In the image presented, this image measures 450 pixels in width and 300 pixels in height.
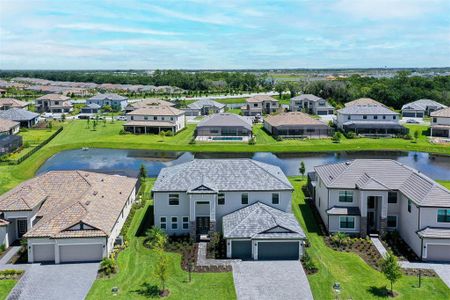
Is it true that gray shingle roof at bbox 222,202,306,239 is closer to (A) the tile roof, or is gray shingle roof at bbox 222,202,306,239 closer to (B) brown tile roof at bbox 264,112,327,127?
(A) the tile roof

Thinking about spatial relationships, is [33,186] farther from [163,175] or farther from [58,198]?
[163,175]

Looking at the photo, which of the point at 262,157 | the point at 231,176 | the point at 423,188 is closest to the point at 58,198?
the point at 231,176

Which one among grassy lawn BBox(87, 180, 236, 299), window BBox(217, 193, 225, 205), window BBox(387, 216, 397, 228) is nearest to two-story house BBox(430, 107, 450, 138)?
window BBox(387, 216, 397, 228)

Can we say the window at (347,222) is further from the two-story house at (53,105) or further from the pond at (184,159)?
the two-story house at (53,105)

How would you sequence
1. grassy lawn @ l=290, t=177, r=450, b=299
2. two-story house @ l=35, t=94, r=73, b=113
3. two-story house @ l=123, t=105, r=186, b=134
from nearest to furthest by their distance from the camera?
grassy lawn @ l=290, t=177, r=450, b=299, two-story house @ l=123, t=105, r=186, b=134, two-story house @ l=35, t=94, r=73, b=113

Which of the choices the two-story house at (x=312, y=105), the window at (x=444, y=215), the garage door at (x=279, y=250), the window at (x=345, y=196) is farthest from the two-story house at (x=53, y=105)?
the window at (x=444, y=215)
